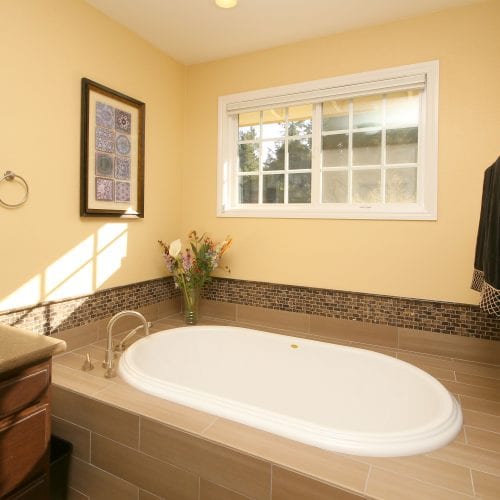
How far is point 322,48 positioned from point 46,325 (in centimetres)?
249

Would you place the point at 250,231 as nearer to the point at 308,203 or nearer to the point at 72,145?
the point at 308,203

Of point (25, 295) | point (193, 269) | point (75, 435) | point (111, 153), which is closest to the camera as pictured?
point (75, 435)

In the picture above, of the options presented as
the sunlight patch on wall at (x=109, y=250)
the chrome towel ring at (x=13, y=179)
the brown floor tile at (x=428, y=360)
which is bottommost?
the brown floor tile at (x=428, y=360)

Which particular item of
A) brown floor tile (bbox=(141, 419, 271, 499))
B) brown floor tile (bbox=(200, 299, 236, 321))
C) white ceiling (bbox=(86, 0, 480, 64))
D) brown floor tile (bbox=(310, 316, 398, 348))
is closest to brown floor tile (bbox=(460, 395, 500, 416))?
brown floor tile (bbox=(310, 316, 398, 348))

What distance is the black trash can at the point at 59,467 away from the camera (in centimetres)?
153

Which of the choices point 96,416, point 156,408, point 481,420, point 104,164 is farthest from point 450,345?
point 104,164

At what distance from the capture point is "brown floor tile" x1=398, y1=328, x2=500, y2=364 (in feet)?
6.75

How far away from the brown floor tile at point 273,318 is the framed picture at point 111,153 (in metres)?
1.07

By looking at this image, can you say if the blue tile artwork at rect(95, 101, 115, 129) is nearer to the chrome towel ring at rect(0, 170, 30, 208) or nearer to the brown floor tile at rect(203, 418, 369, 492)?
the chrome towel ring at rect(0, 170, 30, 208)

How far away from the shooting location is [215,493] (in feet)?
4.14

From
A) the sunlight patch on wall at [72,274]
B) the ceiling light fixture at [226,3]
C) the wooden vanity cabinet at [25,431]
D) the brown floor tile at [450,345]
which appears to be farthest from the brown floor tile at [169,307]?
the ceiling light fixture at [226,3]

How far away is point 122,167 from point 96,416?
1.55m

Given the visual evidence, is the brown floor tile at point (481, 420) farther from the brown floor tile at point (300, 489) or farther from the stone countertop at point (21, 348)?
the stone countertop at point (21, 348)

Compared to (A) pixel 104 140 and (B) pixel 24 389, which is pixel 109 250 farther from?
(B) pixel 24 389
